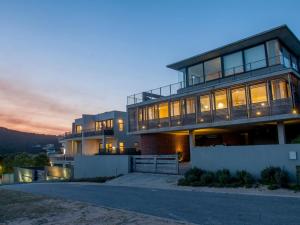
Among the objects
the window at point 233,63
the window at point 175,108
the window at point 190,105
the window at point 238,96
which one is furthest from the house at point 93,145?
the window at point 233,63

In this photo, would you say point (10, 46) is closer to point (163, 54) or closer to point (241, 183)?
point (163, 54)

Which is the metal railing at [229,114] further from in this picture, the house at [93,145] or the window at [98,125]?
the window at [98,125]

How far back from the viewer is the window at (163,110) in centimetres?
2857

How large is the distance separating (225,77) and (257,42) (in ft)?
13.6

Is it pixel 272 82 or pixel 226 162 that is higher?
pixel 272 82

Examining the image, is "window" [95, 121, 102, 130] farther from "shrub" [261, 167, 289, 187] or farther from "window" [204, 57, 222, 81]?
"shrub" [261, 167, 289, 187]

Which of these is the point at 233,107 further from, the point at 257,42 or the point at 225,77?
the point at 257,42

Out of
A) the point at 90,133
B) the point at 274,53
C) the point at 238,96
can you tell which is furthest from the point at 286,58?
the point at 90,133

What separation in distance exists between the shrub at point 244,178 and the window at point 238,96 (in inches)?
337

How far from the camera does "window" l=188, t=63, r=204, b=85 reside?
28219mm

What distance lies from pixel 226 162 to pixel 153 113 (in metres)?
13.1

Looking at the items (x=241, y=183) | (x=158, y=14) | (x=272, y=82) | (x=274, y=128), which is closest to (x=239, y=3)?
(x=158, y=14)

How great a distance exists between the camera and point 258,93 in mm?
22875

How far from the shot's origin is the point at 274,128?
25734 millimetres
